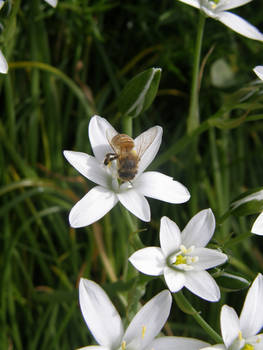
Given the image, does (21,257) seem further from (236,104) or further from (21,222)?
(236,104)

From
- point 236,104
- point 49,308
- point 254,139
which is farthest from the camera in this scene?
point 254,139

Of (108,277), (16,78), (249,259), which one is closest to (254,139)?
(249,259)

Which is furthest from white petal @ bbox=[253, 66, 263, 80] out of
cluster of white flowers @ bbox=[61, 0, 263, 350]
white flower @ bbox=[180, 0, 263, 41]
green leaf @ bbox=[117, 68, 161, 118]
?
green leaf @ bbox=[117, 68, 161, 118]

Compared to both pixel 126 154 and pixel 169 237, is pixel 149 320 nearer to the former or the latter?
pixel 169 237

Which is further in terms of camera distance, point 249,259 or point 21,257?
point 249,259

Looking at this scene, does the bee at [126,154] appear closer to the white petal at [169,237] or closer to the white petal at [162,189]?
the white petal at [162,189]

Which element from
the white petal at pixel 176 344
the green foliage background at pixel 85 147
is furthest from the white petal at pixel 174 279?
the green foliage background at pixel 85 147
